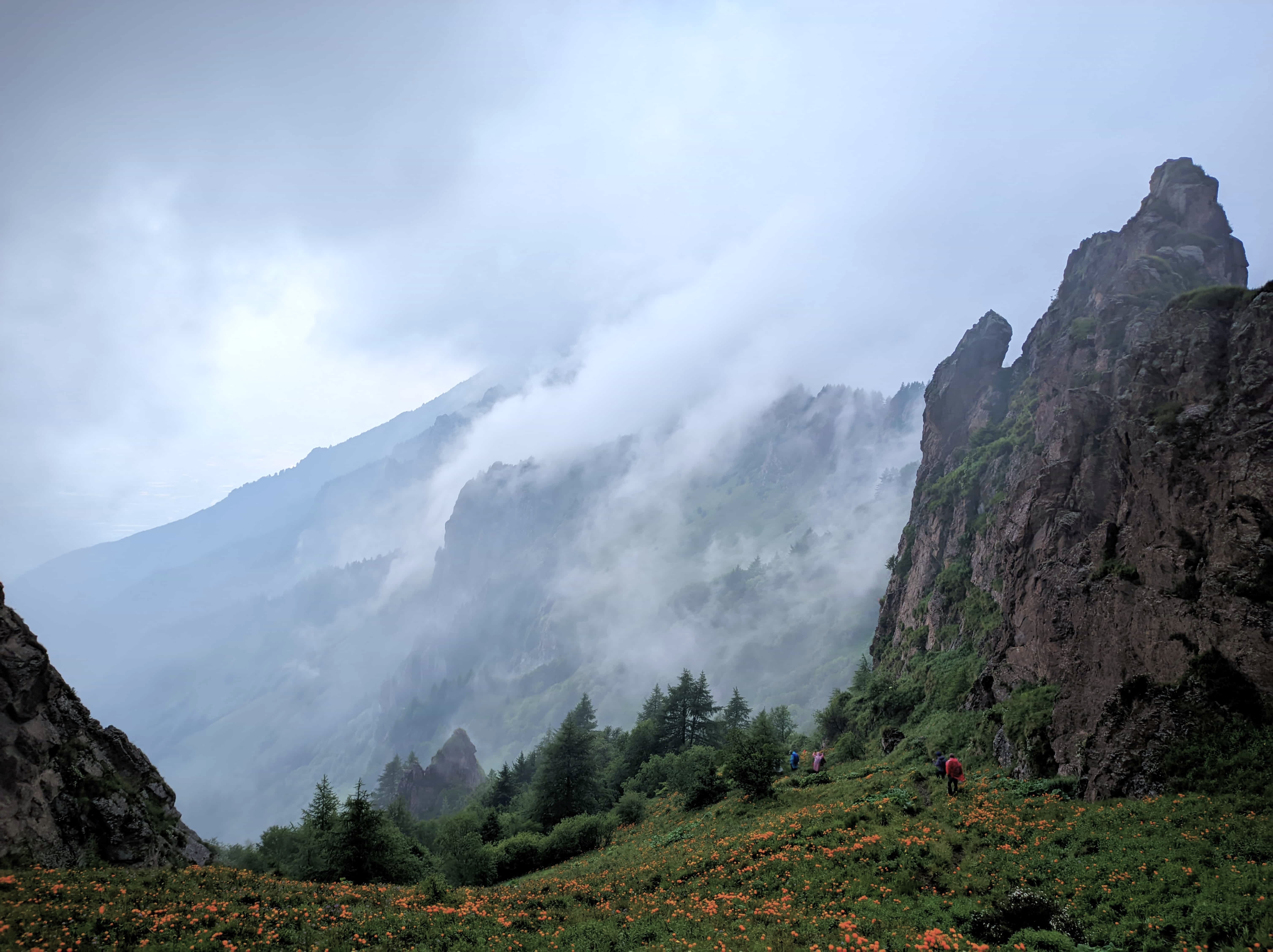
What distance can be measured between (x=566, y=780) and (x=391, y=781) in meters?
123

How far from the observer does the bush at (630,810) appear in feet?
131

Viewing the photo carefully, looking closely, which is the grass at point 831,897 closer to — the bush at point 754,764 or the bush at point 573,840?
the bush at point 754,764

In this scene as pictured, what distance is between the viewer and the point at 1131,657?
77.9ft

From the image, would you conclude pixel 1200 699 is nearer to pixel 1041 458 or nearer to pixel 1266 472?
pixel 1266 472

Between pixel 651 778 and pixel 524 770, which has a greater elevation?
pixel 651 778

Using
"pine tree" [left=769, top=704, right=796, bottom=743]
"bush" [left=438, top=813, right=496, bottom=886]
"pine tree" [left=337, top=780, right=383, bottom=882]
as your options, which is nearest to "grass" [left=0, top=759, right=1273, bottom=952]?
"pine tree" [left=337, top=780, right=383, bottom=882]

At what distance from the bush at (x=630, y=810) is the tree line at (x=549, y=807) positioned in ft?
0.32

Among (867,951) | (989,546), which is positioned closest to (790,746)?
(989,546)

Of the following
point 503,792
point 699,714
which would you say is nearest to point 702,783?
point 699,714

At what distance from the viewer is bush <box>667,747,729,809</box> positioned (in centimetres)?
3672

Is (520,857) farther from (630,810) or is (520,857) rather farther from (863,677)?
(863,677)

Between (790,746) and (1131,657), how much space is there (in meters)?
45.2

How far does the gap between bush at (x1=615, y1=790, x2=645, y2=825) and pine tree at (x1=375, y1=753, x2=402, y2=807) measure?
11810 centimetres

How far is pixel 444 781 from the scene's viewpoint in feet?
444
